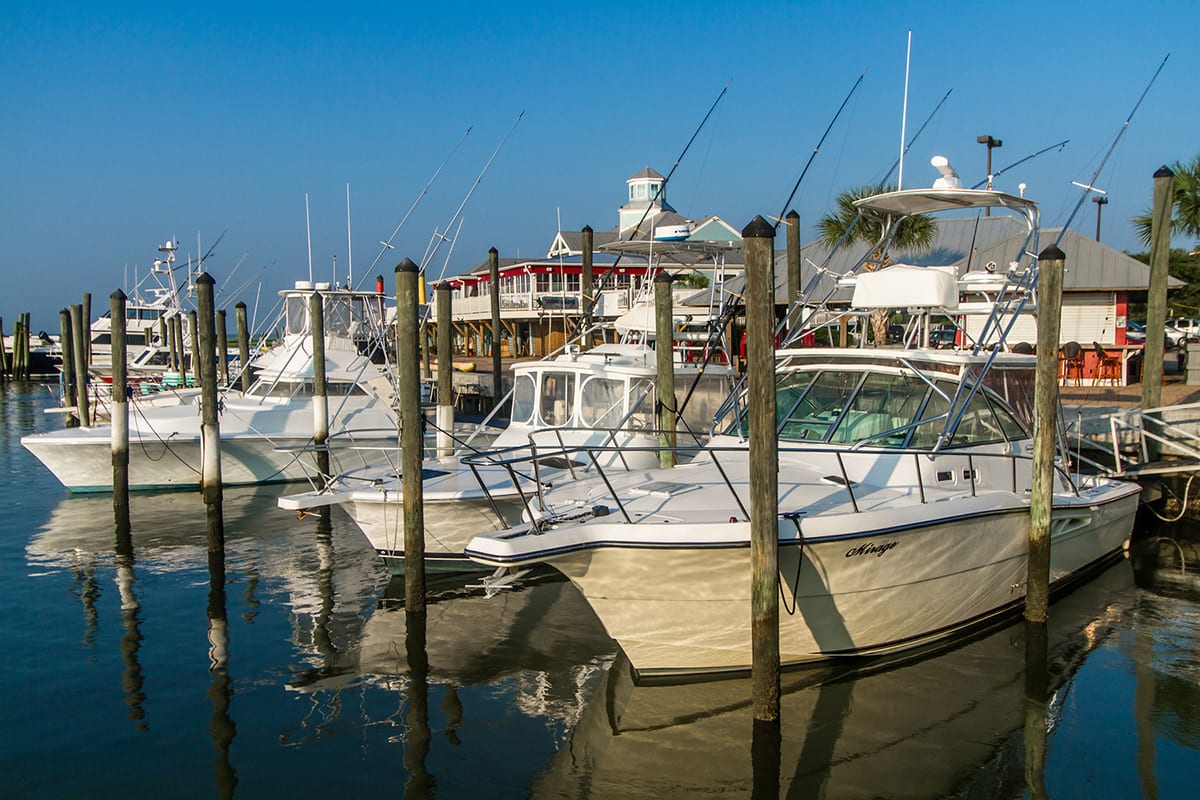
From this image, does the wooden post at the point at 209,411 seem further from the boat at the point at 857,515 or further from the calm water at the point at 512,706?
the boat at the point at 857,515

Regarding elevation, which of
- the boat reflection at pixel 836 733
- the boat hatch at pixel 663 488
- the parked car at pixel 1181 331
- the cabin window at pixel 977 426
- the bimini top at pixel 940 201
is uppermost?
the bimini top at pixel 940 201

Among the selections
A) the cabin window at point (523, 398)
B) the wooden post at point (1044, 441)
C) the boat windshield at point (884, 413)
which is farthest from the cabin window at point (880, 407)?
the cabin window at point (523, 398)

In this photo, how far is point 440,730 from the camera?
8242 millimetres

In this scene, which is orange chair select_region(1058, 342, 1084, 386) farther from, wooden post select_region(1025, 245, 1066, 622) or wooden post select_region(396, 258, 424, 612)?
wooden post select_region(396, 258, 424, 612)

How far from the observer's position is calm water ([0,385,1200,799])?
737 centimetres

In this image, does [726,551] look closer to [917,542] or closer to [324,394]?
[917,542]

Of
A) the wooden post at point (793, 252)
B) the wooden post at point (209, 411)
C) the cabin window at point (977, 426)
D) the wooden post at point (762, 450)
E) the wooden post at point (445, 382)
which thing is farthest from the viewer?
the wooden post at point (793, 252)

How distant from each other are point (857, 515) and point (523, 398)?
7570mm

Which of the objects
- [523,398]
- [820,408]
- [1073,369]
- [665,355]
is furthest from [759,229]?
[1073,369]

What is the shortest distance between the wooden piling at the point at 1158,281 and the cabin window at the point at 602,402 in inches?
305

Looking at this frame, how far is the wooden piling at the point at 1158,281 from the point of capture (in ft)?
46.7

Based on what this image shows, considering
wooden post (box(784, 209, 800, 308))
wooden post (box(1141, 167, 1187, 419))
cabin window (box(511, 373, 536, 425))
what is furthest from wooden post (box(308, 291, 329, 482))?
wooden post (box(1141, 167, 1187, 419))

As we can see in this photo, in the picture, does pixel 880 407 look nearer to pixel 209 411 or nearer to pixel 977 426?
pixel 977 426

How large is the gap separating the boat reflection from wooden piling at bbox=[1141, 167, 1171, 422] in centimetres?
644
